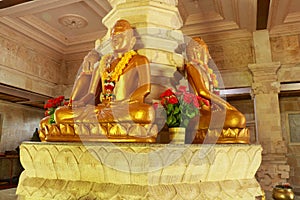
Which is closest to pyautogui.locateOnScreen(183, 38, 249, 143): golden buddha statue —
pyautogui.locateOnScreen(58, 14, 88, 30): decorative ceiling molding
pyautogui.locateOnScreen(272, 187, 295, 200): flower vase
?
pyautogui.locateOnScreen(272, 187, 295, 200): flower vase

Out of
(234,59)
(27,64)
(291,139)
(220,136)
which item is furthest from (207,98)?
(291,139)

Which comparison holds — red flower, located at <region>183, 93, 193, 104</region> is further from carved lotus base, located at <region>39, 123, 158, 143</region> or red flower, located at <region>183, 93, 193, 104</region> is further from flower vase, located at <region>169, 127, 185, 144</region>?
carved lotus base, located at <region>39, 123, 158, 143</region>

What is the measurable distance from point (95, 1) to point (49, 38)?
6.35ft

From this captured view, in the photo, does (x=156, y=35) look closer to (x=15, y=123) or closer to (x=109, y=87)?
(x=109, y=87)

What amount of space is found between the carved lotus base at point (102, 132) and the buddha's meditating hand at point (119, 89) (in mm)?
37

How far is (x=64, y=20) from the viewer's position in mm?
5770

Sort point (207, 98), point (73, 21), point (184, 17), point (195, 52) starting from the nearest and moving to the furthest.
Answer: point (207, 98), point (195, 52), point (184, 17), point (73, 21)

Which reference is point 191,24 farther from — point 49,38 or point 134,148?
point 134,148

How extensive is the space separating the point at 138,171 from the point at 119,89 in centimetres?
79

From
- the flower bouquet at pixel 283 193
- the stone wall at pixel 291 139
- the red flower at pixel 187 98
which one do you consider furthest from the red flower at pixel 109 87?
the stone wall at pixel 291 139

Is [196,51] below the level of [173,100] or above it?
above

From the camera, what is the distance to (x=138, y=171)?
1.30 meters

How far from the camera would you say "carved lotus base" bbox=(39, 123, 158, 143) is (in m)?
1.48

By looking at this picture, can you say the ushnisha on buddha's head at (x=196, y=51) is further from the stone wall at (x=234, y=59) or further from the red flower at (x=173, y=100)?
the stone wall at (x=234, y=59)
